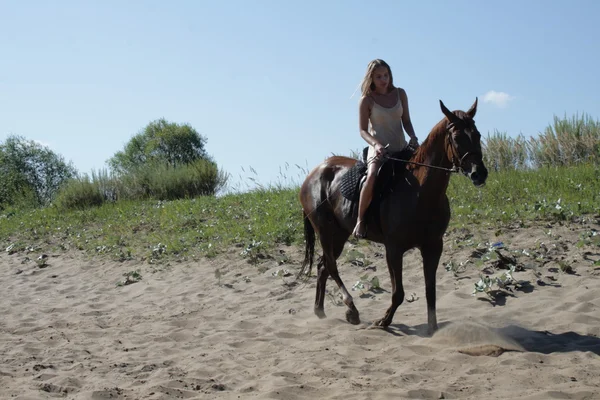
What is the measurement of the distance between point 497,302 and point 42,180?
4941 cm

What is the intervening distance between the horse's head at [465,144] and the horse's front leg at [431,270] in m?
0.90

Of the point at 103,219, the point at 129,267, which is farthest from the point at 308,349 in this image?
the point at 103,219

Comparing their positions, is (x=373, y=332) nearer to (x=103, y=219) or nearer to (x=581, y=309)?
(x=581, y=309)

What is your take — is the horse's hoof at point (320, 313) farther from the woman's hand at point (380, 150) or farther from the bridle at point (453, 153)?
the bridle at point (453, 153)

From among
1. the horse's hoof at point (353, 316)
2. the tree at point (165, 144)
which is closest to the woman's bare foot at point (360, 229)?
the horse's hoof at point (353, 316)

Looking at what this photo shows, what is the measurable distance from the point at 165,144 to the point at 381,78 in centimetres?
5580

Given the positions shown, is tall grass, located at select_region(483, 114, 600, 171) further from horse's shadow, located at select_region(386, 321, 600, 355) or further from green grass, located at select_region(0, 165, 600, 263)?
horse's shadow, located at select_region(386, 321, 600, 355)

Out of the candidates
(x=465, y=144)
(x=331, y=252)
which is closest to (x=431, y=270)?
(x=465, y=144)

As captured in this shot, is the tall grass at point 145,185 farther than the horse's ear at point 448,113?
Yes

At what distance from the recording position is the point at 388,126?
6.49 m

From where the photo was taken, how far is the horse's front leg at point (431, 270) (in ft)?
19.5

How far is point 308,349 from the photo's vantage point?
5859 millimetres

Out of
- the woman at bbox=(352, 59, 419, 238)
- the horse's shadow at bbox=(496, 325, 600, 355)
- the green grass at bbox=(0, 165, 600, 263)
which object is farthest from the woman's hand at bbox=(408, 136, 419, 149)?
the green grass at bbox=(0, 165, 600, 263)

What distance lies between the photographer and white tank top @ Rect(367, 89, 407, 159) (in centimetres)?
641
